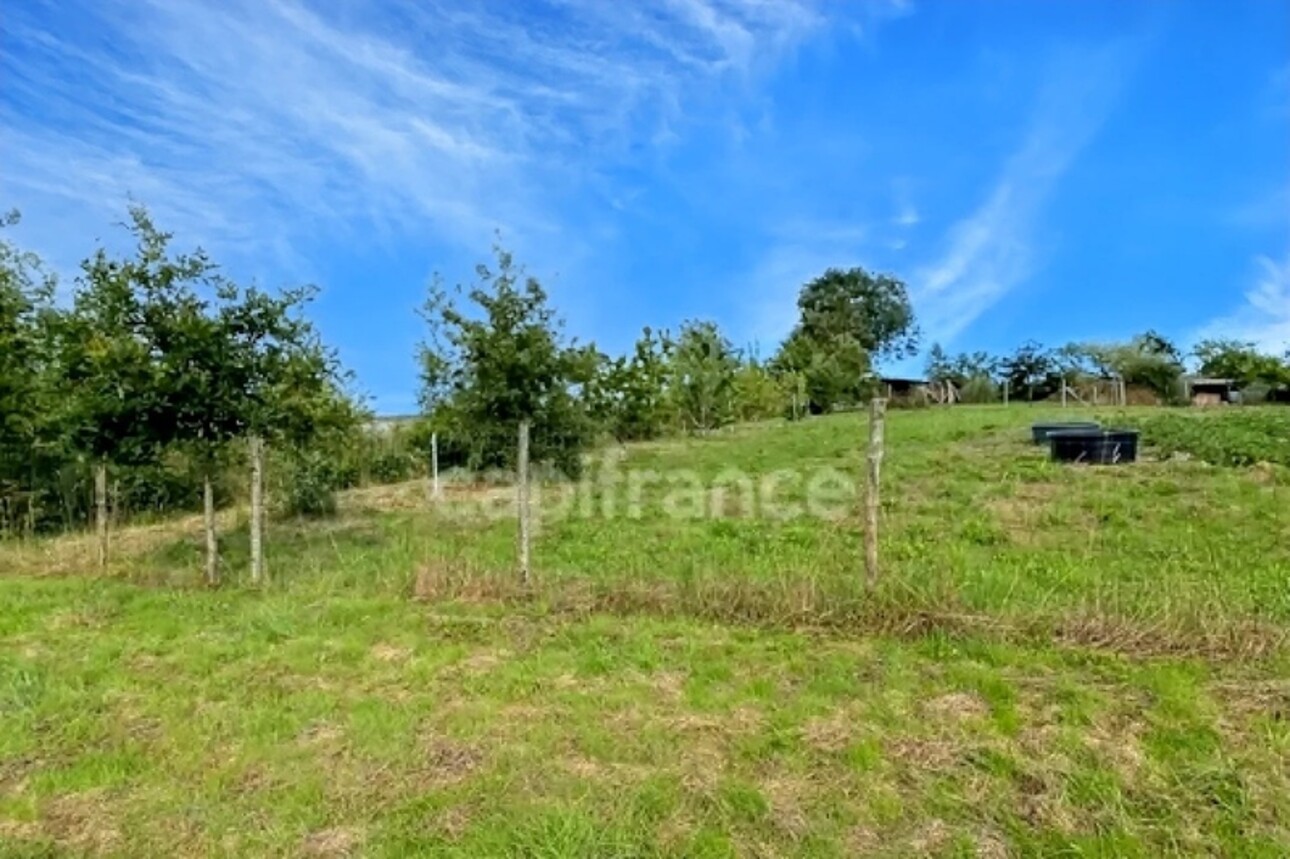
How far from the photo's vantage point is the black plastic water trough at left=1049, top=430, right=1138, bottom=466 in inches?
456

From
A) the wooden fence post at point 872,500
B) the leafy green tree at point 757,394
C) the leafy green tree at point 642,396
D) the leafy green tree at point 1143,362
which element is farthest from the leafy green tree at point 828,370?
the wooden fence post at point 872,500

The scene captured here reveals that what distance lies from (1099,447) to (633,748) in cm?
1089

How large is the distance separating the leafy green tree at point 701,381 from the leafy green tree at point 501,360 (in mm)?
15656

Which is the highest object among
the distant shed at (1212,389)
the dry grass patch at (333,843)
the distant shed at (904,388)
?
the distant shed at (904,388)

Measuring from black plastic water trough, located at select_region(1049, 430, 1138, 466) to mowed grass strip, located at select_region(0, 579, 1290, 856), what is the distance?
8.73 m

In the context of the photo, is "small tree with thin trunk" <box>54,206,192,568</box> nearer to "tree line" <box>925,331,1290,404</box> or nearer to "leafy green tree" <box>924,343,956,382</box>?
"tree line" <box>925,331,1290,404</box>

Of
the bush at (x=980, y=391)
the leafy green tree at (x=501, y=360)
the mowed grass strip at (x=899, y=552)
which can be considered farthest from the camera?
the bush at (x=980, y=391)

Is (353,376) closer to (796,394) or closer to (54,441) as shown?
(54,441)

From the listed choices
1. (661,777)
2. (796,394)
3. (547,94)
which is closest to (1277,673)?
(661,777)

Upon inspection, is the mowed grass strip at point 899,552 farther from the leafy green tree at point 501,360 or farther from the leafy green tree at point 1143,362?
the leafy green tree at point 1143,362

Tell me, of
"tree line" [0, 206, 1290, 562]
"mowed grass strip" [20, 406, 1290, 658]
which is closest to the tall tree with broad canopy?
"mowed grass strip" [20, 406, 1290, 658]

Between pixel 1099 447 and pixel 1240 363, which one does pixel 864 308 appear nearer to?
pixel 1240 363

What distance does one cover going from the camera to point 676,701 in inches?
151

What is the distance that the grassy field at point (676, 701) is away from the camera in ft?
9.26
